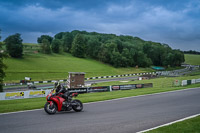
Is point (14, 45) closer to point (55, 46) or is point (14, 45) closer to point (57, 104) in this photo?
point (55, 46)

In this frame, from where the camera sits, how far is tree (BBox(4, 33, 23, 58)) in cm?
6375

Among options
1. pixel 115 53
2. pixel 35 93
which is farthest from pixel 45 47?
pixel 35 93

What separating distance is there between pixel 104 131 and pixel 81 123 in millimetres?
1594

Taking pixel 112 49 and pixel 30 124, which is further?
pixel 112 49

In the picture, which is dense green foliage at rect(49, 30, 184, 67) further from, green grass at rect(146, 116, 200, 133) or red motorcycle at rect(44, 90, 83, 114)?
green grass at rect(146, 116, 200, 133)

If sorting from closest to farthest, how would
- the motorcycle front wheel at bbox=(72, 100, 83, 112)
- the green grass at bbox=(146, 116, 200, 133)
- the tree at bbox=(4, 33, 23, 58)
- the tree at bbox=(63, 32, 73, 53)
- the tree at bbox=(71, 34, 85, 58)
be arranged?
1. the green grass at bbox=(146, 116, 200, 133)
2. the motorcycle front wheel at bbox=(72, 100, 83, 112)
3. the tree at bbox=(4, 33, 23, 58)
4. the tree at bbox=(71, 34, 85, 58)
5. the tree at bbox=(63, 32, 73, 53)

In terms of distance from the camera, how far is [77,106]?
11438 millimetres

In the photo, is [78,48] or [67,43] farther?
[67,43]

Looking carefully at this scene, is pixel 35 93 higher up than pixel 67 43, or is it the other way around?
pixel 67 43

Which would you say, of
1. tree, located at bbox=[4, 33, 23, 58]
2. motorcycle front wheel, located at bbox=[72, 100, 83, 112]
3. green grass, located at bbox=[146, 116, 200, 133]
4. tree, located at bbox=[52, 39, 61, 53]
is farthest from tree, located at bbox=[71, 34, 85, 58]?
green grass, located at bbox=[146, 116, 200, 133]

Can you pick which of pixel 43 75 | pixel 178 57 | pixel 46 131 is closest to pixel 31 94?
pixel 46 131

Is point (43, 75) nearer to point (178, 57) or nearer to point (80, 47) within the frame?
point (80, 47)

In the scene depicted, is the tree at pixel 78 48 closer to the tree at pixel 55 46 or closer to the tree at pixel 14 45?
the tree at pixel 55 46

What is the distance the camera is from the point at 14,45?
64.2 metres
